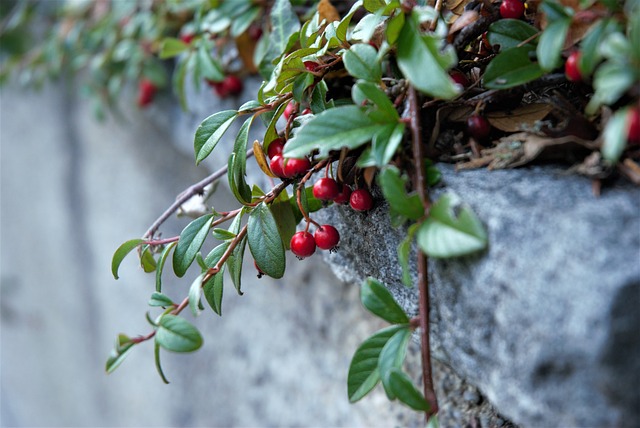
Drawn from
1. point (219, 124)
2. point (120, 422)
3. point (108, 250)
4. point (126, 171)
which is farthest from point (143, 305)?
point (219, 124)

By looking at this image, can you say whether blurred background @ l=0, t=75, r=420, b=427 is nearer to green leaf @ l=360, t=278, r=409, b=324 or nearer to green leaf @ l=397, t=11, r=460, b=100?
green leaf @ l=360, t=278, r=409, b=324

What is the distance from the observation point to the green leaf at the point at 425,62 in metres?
0.50

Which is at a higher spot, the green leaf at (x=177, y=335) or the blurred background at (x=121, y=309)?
the green leaf at (x=177, y=335)

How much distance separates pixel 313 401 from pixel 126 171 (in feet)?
3.37

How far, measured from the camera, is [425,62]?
516 millimetres

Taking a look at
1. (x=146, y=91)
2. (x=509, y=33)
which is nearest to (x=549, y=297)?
(x=509, y=33)

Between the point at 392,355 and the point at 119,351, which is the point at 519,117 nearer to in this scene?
the point at 392,355

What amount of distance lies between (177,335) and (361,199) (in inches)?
9.4

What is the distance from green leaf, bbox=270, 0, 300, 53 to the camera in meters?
0.88

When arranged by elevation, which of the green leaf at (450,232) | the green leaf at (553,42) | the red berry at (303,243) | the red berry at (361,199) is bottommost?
the red berry at (303,243)

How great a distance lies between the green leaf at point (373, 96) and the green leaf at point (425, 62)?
0.10 ft

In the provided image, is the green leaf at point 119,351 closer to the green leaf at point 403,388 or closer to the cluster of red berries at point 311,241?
the cluster of red berries at point 311,241

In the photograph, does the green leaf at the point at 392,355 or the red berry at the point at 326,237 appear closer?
the green leaf at the point at 392,355

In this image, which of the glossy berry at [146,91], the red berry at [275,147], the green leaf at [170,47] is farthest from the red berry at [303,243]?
the glossy berry at [146,91]
